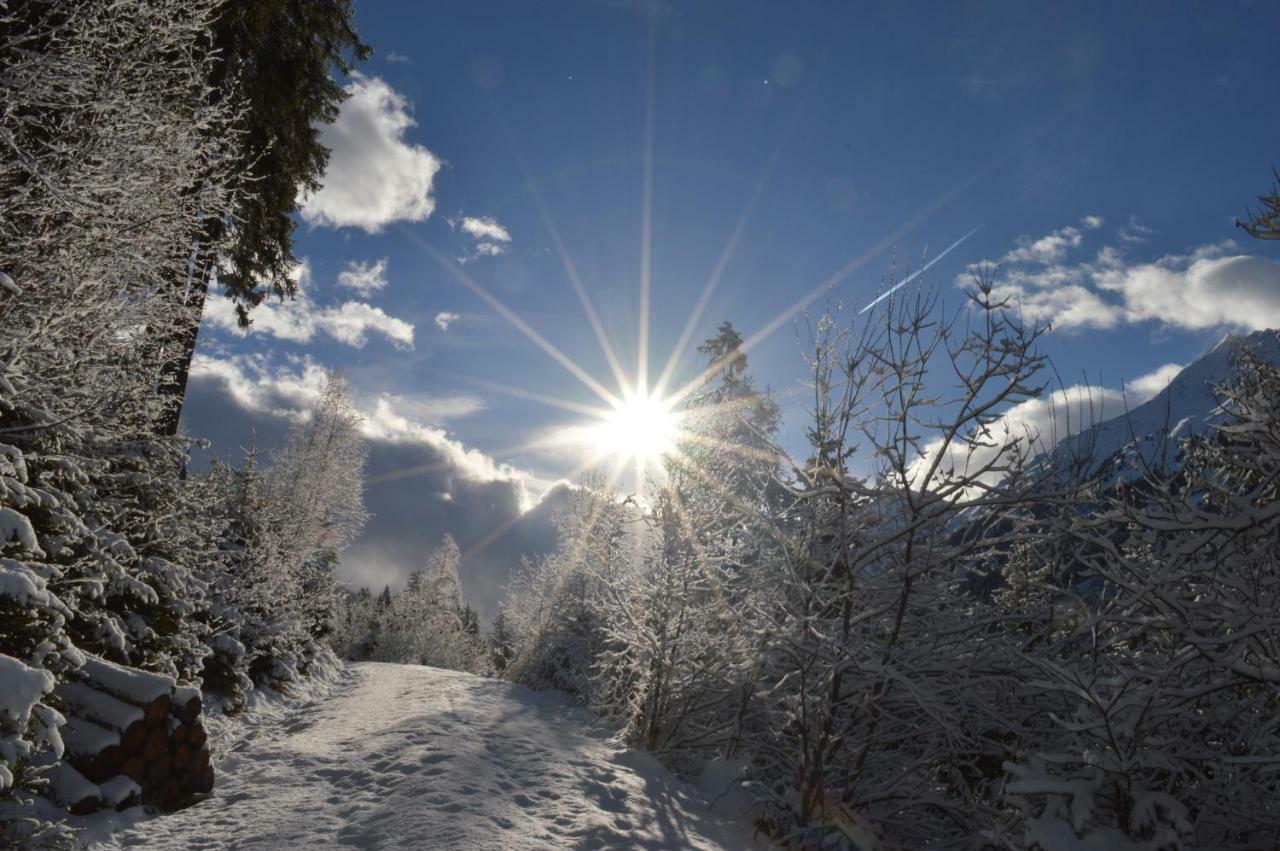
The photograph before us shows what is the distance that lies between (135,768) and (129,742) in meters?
0.24

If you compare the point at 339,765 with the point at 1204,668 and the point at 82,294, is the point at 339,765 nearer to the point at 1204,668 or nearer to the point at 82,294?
the point at 82,294

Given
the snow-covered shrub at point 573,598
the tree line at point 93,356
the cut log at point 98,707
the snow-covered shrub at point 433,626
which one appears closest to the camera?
the tree line at point 93,356

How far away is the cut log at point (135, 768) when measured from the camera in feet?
18.7

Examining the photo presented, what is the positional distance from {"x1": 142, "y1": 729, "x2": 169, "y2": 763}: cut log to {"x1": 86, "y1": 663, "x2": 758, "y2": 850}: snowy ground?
547 mm

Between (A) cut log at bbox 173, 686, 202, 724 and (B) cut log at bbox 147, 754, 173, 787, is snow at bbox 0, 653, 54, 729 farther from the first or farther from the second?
(A) cut log at bbox 173, 686, 202, 724

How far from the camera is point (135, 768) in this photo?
19.0 ft

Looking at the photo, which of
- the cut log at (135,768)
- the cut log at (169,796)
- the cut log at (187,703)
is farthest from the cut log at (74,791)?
the cut log at (187,703)

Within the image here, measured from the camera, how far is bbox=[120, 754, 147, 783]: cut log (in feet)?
18.7

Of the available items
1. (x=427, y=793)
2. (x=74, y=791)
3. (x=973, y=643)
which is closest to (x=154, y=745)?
(x=74, y=791)

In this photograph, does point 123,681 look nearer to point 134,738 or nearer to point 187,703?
point 134,738

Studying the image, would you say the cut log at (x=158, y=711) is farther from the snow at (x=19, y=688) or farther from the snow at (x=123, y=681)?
the snow at (x=19, y=688)

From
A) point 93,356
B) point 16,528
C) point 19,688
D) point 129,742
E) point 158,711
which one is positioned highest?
point 93,356

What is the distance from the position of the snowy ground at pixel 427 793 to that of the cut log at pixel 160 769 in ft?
1.15

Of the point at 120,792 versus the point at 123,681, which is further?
the point at 123,681
